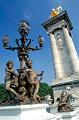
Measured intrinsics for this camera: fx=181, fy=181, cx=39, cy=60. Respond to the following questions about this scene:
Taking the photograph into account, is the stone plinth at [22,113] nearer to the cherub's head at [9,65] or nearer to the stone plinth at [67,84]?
the cherub's head at [9,65]

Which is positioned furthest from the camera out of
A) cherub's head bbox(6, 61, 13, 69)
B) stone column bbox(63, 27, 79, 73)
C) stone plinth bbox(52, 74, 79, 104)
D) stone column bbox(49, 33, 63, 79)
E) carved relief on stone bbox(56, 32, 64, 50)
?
carved relief on stone bbox(56, 32, 64, 50)

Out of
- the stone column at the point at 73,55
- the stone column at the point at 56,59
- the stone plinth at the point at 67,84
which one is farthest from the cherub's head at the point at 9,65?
the stone column at the point at 56,59

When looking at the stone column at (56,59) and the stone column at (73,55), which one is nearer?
the stone column at (73,55)

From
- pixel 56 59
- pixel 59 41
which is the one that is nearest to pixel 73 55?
pixel 56 59

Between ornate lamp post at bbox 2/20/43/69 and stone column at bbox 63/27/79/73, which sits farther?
stone column at bbox 63/27/79/73

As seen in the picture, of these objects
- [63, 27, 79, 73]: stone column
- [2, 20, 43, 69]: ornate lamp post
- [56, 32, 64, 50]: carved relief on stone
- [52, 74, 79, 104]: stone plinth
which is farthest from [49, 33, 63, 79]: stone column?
[2, 20, 43, 69]: ornate lamp post

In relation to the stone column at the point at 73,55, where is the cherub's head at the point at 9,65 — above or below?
below

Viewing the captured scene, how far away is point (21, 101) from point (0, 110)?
35.7 inches

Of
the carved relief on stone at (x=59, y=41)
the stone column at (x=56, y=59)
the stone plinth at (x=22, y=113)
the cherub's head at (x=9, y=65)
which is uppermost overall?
the carved relief on stone at (x=59, y=41)

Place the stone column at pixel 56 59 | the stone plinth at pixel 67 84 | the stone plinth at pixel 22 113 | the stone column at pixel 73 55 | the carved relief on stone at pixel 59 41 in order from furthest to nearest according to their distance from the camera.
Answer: the carved relief on stone at pixel 59 41 < the stone column at pixel 56 59 < the stone column at pixel 73 55 < the stone plinth at pixel 67 84 < the stone plinth at pixel 22 113

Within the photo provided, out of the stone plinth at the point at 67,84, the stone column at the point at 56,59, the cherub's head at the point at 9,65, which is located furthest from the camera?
the stone column at the point at 56,59

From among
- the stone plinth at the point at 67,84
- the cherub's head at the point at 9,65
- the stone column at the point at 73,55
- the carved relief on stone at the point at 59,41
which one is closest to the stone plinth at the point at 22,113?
the cherub's head at the point at 9,65

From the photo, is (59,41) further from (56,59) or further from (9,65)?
(9,65)

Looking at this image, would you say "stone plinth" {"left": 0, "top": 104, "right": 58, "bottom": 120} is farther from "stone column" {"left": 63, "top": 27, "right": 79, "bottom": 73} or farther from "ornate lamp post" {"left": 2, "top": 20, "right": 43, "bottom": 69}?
Result: "stone column" {"left": 63, "top": 27, "right": 79, "bottom": 73}
